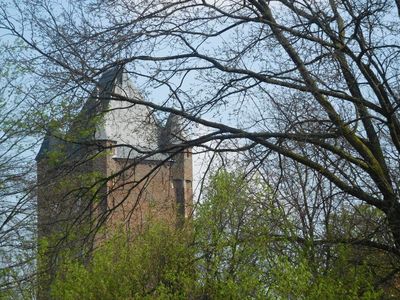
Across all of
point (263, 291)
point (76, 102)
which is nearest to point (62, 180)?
point (76, 102)

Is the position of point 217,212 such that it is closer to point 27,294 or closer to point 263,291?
point 263,291

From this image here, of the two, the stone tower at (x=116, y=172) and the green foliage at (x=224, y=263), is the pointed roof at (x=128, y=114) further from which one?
the green foliage at (x=224, y=263)

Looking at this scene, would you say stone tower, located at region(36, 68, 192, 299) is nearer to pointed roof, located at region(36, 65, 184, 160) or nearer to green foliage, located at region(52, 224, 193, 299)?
pointed roof, located at region(36, 65, 184, 160)

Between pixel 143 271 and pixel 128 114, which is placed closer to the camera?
pixel 143 271

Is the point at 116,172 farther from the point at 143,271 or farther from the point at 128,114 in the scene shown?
the point at 143,271

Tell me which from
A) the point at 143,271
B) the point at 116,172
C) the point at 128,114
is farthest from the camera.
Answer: the point at 116,172

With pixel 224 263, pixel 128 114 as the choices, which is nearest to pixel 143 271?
pixel 224 263

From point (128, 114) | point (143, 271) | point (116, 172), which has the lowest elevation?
point (143, 271)

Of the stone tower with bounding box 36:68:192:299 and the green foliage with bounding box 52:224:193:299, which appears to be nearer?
the green foliage with bounding box 52:224:193:299

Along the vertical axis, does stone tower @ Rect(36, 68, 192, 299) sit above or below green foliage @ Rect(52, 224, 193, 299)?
above

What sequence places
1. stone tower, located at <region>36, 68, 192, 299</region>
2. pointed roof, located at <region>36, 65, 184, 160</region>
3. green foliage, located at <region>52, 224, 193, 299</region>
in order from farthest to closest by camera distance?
1. stone tower, located at <region>36, 68, 192, 299</region>
2. pointed roof, located at <region>36, 65, 184, 160</region>
3. green foliage, located at <region>52, 224, 193, 299</region>

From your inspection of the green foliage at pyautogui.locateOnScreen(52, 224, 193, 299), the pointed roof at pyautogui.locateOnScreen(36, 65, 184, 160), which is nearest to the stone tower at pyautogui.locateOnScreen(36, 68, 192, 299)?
the pointed roof at pyautogui.locateOnScreen(36, 65, 184, 160)

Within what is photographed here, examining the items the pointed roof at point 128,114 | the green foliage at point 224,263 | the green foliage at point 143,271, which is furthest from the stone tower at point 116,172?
the green foliage at point 224,263

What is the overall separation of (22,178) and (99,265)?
9.68 meters
